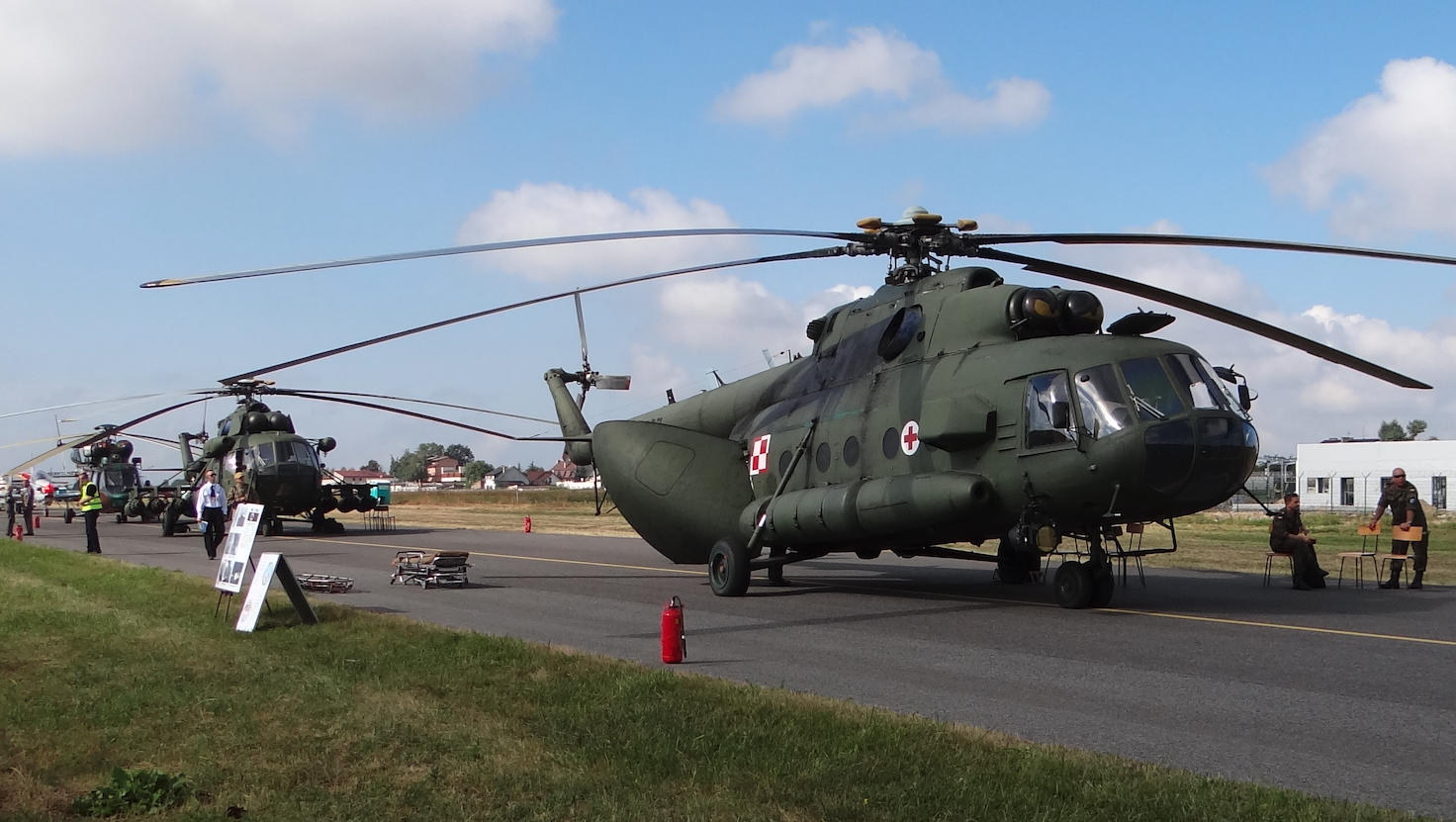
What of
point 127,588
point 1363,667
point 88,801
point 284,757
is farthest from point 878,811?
point 127,588

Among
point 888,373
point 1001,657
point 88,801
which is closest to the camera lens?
point 88,801

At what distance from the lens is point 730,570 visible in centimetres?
1636

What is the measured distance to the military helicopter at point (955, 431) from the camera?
40.2 feet

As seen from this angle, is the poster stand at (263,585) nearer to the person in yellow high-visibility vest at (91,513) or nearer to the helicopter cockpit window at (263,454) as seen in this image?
the person in yellow high-visibility vest at (91,513)

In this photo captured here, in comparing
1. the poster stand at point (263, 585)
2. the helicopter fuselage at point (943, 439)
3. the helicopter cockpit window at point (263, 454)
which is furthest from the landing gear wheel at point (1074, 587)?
the helicopter cockpit window at point (263, 454)

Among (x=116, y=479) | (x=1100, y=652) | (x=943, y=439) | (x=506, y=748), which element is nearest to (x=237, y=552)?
(x=506, y=748)

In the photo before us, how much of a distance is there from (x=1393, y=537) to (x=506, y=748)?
50.1ft

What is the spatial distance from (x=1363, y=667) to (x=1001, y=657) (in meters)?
2.98

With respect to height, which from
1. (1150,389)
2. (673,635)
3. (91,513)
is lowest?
(673,635)

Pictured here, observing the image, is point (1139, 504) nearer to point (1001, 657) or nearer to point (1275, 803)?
point (1001, 657)

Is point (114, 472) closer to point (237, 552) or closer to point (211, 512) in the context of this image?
point (211, 512)

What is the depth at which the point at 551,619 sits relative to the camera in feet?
44.4

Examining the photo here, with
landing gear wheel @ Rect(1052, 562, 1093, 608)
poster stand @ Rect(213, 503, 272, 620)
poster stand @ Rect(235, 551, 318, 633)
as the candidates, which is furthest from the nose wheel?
poster stand @ Rect(213, 503, 272, 620)

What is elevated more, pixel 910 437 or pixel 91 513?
pixel 910 437
